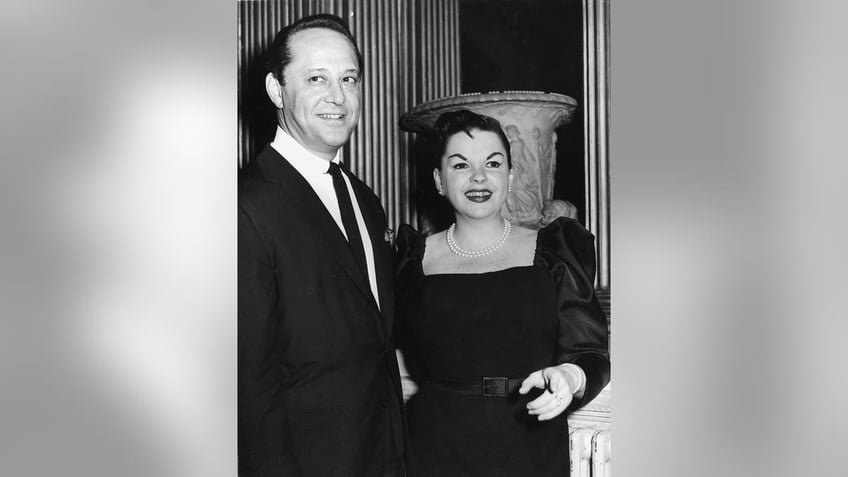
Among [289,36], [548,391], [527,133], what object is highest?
[289,36]

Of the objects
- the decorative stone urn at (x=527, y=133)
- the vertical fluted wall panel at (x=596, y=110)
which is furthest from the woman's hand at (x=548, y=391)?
the decorative stone urn at (x=527, y=133)

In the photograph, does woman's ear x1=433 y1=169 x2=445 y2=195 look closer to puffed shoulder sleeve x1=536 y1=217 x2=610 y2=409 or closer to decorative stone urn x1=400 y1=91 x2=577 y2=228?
decorative stone urn x1=400 y1=91 x2=577 y2=228

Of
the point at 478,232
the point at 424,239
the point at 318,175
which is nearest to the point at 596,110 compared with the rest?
the point at 478,232

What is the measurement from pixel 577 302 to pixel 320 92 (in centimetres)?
98

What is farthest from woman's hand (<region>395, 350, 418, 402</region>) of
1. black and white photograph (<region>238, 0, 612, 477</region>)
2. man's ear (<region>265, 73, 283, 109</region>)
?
man's ear (<region>265, 73, 283, 109</region>)

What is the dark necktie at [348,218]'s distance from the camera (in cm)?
277

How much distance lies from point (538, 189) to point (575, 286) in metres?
0.31

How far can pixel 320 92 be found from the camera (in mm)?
2799

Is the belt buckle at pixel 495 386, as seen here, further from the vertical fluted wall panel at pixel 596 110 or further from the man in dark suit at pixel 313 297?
the vertical fluted wall panel at pixel 596 110

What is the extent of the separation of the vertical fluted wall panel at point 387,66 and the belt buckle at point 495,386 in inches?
20.6

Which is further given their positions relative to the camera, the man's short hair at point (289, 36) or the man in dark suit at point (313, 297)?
the man's short hair at point (289, 36)

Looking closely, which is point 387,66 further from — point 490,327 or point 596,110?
point 490,327

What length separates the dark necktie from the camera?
9.08ft
